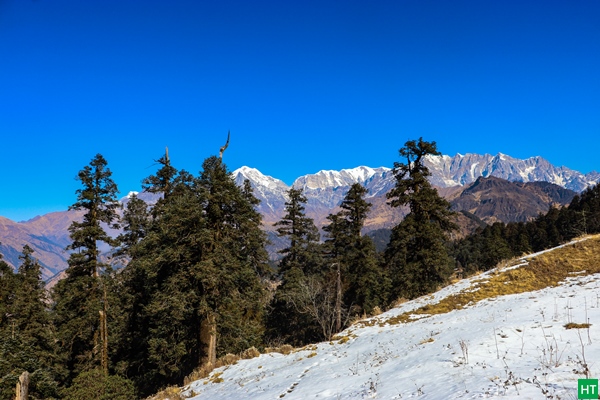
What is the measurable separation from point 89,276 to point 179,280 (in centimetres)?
1018

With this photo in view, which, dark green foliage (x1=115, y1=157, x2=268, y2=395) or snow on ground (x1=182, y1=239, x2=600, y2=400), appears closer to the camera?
snow on ground (x1=182, y1=239, x2=600, y2=400)

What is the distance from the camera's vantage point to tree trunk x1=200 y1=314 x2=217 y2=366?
21250 millimetres

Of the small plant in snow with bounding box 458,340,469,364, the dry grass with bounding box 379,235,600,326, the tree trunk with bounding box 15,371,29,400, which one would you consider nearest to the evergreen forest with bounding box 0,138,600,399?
the dry grass with bounding box 379,235,600,326

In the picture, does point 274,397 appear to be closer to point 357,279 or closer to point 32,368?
point 32,368

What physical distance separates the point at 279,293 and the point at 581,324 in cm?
3096

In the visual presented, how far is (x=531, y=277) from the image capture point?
1905 centimetres

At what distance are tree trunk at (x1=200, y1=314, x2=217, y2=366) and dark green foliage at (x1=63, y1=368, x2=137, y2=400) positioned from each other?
184 inches

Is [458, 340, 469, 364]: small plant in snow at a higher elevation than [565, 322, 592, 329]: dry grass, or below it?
below

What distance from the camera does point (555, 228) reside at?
319 ft

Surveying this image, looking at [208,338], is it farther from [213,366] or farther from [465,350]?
[465,350]

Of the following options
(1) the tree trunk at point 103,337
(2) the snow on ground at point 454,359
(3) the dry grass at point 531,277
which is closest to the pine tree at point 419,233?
(3) the dry grass at point 531,277

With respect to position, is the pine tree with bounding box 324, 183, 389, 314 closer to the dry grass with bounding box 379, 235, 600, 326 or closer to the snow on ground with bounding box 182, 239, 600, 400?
the dry grass with bounding box 379, 235, 600, 326

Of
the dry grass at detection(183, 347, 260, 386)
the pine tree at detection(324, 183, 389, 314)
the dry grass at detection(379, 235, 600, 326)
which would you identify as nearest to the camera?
the dry grass at detection(183, 347, 260, 386)

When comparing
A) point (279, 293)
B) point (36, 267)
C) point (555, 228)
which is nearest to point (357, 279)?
point (279, 293)
